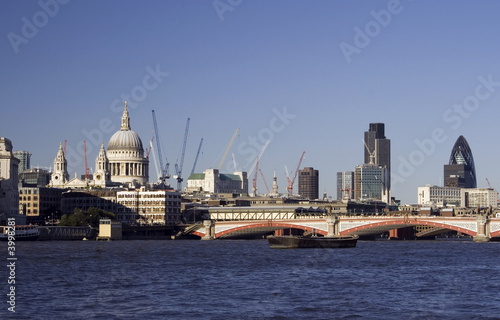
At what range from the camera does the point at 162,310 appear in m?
58.1

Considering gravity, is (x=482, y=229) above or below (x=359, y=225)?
below

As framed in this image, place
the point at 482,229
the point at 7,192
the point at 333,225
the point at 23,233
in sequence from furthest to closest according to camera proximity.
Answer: the point at 7,192
the point at 333,225
the point at 482,229
the point at 23,233

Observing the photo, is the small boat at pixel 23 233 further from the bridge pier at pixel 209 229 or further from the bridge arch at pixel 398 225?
the bridge arch at pixel 398 225

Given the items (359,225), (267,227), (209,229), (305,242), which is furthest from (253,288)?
(209,229)

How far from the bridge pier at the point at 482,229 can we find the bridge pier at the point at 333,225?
23.0 m

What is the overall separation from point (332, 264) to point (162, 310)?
41168 mm

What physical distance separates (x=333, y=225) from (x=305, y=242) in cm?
3352

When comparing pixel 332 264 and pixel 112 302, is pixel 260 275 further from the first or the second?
pixel 112 302

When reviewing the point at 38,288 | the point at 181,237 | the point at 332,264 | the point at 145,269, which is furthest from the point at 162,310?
the point at 181,237

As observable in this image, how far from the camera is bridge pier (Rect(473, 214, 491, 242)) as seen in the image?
543 ft

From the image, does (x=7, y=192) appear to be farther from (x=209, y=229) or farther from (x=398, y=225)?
(x=398, y=225)

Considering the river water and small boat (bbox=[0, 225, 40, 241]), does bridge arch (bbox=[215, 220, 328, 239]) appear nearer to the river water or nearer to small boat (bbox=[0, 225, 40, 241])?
small boat (bbox=[0, 225, 40, 241])

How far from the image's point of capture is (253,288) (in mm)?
70938

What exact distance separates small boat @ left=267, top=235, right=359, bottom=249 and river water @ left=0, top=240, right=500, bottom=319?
2843 cm
